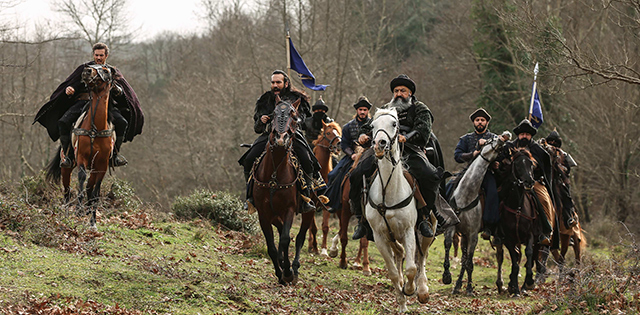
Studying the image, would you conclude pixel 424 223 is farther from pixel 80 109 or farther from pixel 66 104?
pixel 66 104

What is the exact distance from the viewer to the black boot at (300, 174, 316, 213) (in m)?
10.3

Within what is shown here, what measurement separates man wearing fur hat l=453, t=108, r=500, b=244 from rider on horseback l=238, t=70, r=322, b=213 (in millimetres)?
4009

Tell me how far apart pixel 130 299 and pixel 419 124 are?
4553 millimetres

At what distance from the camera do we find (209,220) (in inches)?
619

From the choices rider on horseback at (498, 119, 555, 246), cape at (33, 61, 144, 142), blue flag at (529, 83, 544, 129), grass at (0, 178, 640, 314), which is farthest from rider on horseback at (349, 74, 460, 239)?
blue flag at (529, 83, 544, 129)

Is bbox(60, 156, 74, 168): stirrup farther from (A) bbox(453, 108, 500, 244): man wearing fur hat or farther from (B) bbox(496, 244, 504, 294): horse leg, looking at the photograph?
(B) bbox(496, 244, 504, 294): horse leg

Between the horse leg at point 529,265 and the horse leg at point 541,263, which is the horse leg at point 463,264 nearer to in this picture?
the horse leg at point 529,265

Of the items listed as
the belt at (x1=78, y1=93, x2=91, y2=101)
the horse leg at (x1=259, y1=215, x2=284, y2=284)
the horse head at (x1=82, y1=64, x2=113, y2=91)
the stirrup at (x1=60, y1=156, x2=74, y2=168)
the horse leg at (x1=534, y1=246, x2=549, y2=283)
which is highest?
the horse head at (x1=82, y1=64, x2=113, y2=91)

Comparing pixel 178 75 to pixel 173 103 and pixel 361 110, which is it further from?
pixel 361 110

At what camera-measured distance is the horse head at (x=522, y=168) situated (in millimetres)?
12789

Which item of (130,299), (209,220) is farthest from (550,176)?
(130,299)

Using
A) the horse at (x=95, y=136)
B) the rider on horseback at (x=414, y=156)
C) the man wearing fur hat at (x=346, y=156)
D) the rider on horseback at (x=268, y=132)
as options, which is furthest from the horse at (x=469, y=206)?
the horse at (x=95, y=136)

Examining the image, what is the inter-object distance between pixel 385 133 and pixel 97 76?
17.6ft

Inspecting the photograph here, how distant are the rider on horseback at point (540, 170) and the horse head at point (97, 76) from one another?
295 inches
